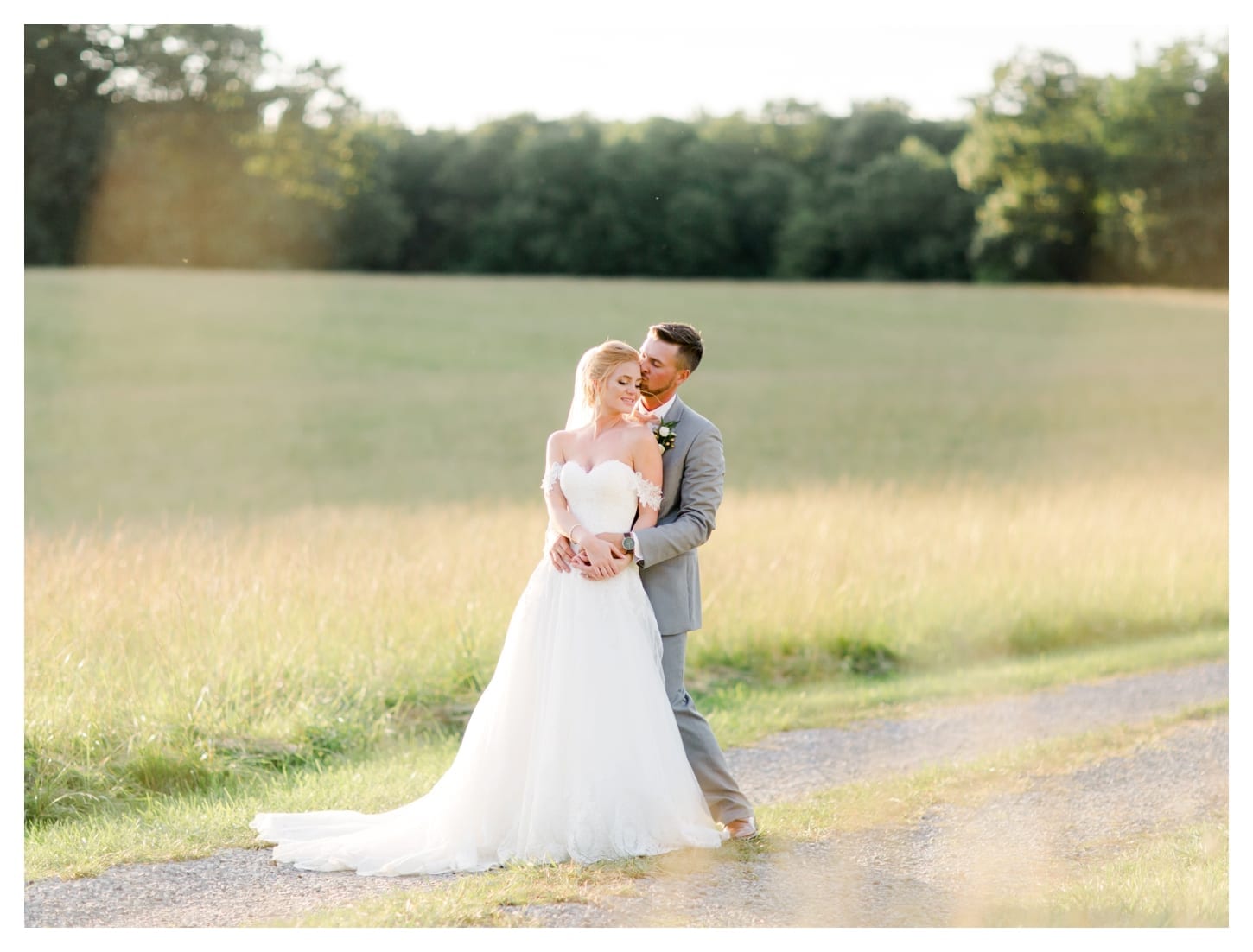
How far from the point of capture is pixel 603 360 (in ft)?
16.6

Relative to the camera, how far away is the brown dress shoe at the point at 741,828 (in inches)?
209

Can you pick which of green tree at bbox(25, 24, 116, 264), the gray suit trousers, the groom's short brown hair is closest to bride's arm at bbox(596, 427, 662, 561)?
the groom's short brown hair

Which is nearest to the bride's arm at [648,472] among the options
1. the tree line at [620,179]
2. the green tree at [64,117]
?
the green tree at [64,117]

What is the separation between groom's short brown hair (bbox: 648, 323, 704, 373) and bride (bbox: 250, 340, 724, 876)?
0.19 meters

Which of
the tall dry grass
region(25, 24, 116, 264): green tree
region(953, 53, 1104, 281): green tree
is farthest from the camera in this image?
region(953, 53, 1104, 281): green tree

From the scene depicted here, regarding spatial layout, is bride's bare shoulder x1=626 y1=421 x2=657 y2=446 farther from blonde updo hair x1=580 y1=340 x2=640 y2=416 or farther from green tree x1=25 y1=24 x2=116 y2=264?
green tree x1=25 y1=24 x2=116 y2=264

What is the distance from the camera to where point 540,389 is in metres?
25.4

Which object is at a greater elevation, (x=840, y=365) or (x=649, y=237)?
(x=649, y=237)

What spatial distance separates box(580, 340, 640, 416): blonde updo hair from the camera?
5.05 metres

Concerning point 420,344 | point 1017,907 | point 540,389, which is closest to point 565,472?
point 1017,907

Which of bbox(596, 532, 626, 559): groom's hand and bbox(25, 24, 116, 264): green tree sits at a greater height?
bbox(25, 24, 116, 264): green tree

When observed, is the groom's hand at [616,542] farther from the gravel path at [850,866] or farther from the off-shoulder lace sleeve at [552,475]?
the gravel path at [850,866]
